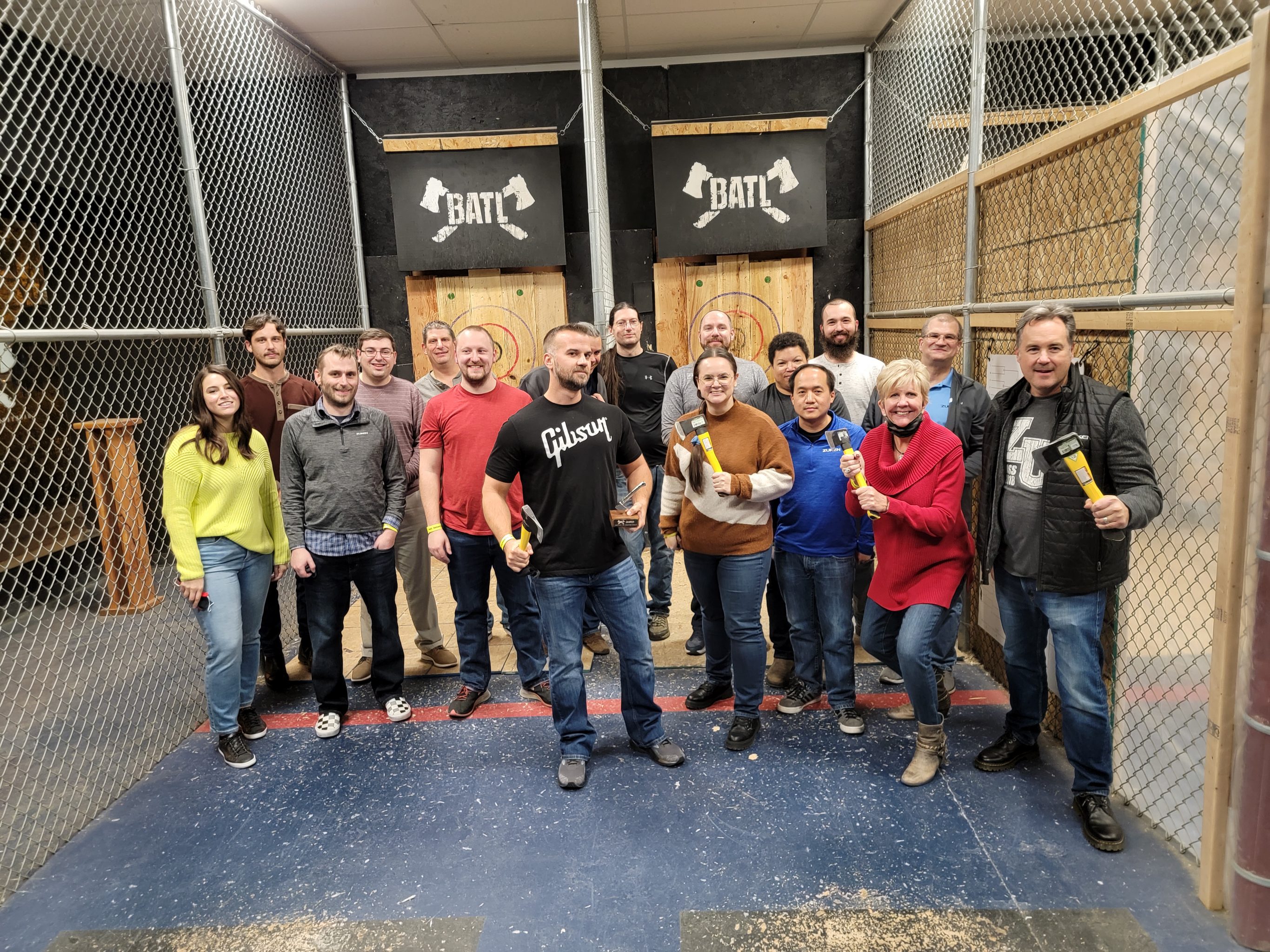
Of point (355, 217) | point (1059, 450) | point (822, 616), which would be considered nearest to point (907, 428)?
point (1059, 450)

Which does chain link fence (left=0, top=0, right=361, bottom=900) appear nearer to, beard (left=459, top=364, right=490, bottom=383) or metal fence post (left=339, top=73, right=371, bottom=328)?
metal fence post (left=339, top=73, right=371, bottom=328)

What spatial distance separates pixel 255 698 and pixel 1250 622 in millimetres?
4538

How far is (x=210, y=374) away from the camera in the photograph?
3.64m

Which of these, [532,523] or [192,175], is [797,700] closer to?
[532,523]

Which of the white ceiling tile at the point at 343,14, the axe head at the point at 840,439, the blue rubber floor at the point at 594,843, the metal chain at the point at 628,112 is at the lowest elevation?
the blue rubber floor at the point at 594,843

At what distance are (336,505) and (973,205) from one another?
361 centimetres

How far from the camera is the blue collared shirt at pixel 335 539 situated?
3861 mm

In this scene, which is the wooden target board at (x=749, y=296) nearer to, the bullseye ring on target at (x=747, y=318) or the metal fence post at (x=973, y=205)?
the bullseye ring on target at (x=747, y=318)

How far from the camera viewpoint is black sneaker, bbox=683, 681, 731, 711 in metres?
4.11

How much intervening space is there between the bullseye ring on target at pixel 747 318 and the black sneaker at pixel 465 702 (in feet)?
12.4

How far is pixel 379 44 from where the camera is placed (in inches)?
250

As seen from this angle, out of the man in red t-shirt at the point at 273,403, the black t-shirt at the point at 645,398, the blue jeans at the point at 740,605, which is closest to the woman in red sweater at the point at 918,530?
the blue jeans at the point at 740,605

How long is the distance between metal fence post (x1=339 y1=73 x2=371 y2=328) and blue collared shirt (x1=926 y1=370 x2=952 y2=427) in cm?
515

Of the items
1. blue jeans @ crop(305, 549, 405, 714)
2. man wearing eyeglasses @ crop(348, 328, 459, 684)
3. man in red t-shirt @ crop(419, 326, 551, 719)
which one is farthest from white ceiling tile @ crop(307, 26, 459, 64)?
blue jeans @ crop(305, 549, 405, 714)
